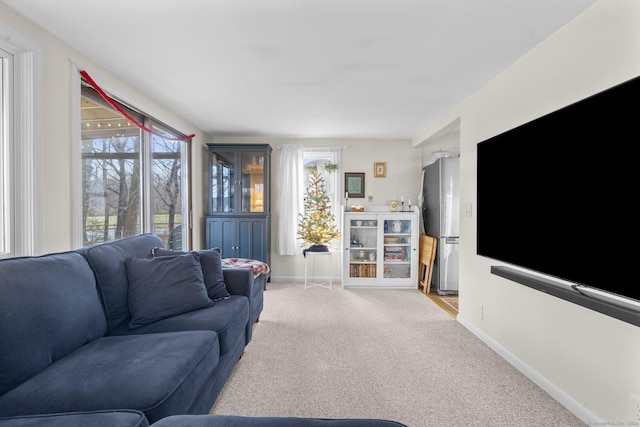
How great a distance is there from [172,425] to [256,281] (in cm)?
216

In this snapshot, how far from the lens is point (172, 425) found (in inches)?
37.2

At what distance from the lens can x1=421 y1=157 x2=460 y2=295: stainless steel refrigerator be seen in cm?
431

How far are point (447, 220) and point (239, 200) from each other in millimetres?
3060

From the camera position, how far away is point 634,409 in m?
1.48

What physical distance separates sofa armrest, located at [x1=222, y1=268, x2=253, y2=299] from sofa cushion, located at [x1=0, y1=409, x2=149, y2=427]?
1.44 metres

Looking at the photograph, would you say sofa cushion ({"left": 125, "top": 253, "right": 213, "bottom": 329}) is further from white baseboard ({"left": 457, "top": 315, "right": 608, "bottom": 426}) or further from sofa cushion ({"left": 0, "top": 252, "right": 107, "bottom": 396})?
white baseboard ({"left": 457, "top": 315, "right": 608, "bottom": 426})

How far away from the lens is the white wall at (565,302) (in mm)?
1538

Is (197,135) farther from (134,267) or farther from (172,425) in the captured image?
(172,425)

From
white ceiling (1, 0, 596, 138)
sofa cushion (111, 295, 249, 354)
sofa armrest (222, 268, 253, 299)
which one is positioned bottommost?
sofa cushion (111, 295, 249, 354)

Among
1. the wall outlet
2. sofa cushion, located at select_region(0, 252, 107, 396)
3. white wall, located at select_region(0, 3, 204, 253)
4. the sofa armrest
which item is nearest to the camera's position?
sofa cushion, located at select_region(0, 252, 107, 396)

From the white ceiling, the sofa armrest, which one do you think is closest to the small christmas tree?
the white ceiling

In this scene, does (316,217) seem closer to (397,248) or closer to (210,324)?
(397,248)

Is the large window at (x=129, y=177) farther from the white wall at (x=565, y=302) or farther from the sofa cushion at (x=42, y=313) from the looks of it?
the white wall at (x=565, y=302)

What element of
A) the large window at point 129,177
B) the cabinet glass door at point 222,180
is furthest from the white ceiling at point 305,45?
the cabinet glass door at point 222,180
